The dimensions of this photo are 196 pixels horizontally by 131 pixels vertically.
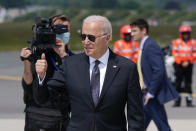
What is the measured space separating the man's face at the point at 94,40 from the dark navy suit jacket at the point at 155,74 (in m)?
3.65

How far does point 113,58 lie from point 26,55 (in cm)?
122

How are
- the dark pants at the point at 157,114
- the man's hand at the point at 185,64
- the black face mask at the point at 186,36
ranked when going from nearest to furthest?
the dark pants at the point at 157,114 → the man's hand at the point at 185,64 → the black face mask at the point at 186,36

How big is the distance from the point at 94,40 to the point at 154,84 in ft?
12.3

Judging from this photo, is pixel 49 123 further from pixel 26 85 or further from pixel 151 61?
pixel 151 61

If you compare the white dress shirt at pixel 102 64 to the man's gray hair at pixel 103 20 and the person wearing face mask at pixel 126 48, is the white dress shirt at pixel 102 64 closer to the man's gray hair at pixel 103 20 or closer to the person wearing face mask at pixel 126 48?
the man's gray hair at pixel 103 20

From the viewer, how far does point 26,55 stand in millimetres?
5594

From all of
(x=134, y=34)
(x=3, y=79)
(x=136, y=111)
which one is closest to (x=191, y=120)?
(x=134, y=34)

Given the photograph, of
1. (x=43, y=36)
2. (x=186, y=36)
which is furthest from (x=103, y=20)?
(x=186, y=36)

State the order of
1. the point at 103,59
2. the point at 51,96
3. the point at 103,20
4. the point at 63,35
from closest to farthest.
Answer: the point at 103,20, the point at 103,59, the point at 51,96, the point at 63,35

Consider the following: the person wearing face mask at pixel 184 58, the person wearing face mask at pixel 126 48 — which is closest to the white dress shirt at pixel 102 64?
the person wearing face mask at pixel 184 58

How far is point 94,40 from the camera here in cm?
451

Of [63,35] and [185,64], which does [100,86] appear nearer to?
[63,35]

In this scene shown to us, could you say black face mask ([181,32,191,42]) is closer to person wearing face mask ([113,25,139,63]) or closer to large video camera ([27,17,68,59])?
person wearing face mask ([113,25,139,63])

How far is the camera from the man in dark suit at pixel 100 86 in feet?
14.8
